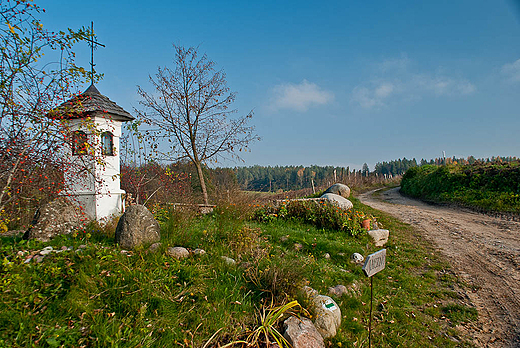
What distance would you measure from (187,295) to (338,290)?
2.55 metres

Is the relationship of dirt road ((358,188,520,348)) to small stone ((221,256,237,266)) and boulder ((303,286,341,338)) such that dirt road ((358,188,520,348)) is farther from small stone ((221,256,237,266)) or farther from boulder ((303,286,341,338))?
small stone ((221,256,237,266))

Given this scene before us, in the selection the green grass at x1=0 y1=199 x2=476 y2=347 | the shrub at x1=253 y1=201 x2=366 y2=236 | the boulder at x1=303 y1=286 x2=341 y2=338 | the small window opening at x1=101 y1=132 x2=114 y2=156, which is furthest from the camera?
the shrub at x1=253 y1=201 x2=366 y2=236

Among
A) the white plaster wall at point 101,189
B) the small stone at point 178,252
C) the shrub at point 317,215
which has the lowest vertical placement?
the shrub at point 317,215

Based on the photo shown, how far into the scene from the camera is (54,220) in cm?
462

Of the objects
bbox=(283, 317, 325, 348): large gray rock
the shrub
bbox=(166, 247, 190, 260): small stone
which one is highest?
bbox=(166, 247, 190, 260): small stone

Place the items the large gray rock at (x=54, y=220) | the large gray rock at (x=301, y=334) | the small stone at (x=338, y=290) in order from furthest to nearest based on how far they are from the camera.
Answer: the large gray rock at (x=54, y=220)
the small stone at (x=338, y=290)
the large gray rock at (x=301, y=334)

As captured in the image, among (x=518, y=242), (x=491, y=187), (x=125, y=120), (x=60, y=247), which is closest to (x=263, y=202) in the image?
(x=125, y=120)

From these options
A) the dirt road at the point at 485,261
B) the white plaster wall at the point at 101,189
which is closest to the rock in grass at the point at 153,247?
the white plaster wall at the point at 101,189

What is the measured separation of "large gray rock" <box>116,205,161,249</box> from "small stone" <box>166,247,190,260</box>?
520 millimetres

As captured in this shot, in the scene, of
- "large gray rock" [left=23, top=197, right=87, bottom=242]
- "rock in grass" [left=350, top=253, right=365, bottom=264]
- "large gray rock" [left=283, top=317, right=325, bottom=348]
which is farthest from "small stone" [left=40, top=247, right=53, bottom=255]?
"rock in grass" [left=350, top=253, right=365, bottom=264]

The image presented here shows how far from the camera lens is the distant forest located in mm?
12903

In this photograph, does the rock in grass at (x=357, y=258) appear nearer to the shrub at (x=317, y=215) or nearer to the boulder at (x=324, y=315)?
the shrub at (x=317, y=215)

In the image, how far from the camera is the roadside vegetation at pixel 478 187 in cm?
1079

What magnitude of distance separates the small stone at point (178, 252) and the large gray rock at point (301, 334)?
Result: 6.01ft
